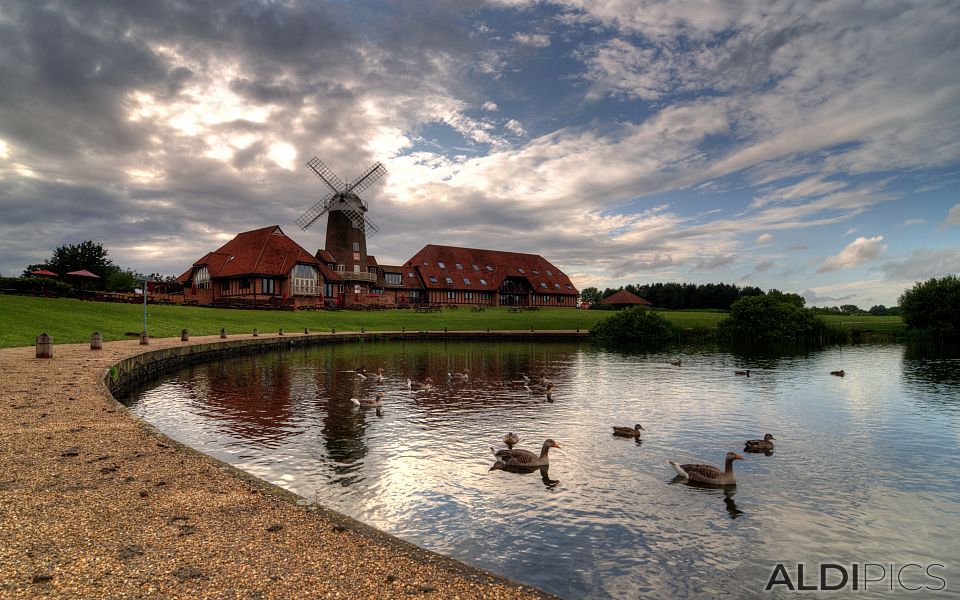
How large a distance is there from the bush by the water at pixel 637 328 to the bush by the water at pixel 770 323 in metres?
7.59

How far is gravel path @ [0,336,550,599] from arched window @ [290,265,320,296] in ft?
210

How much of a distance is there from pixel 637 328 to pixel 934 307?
3505cm

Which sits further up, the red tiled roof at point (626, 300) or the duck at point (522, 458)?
the red tiled roof at point (626, 300)

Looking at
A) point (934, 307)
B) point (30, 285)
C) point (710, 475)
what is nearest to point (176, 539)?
point (710, 475)

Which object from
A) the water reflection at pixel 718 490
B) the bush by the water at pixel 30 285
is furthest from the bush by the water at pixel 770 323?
the bush by the water at pixel 30 285

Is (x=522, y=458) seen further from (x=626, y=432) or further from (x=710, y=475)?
(x=626, y=432)

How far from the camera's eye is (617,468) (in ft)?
41.8

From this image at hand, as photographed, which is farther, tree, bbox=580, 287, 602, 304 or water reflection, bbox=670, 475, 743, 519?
tree, bbox=580, 287, 602, 304

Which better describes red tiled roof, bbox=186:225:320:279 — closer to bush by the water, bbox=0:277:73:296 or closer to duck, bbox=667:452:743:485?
bush by the water, bbox=0:277:73:296

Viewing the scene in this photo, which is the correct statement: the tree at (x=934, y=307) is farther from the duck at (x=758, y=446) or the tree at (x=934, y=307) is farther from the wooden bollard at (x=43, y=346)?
the wooden bollard at (x=43, y=346)

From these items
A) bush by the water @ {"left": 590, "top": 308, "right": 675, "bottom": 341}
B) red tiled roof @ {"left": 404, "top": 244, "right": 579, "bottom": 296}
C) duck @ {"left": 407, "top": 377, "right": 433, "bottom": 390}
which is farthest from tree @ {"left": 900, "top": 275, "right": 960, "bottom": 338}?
duck @ {"left": 407, "top": 377, "right": 433, "bottom": 390}

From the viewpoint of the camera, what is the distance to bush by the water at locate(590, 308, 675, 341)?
2359 inches

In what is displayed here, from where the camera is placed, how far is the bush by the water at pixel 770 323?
60.1m

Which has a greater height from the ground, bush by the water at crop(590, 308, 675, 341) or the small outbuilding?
the small outbuilding
